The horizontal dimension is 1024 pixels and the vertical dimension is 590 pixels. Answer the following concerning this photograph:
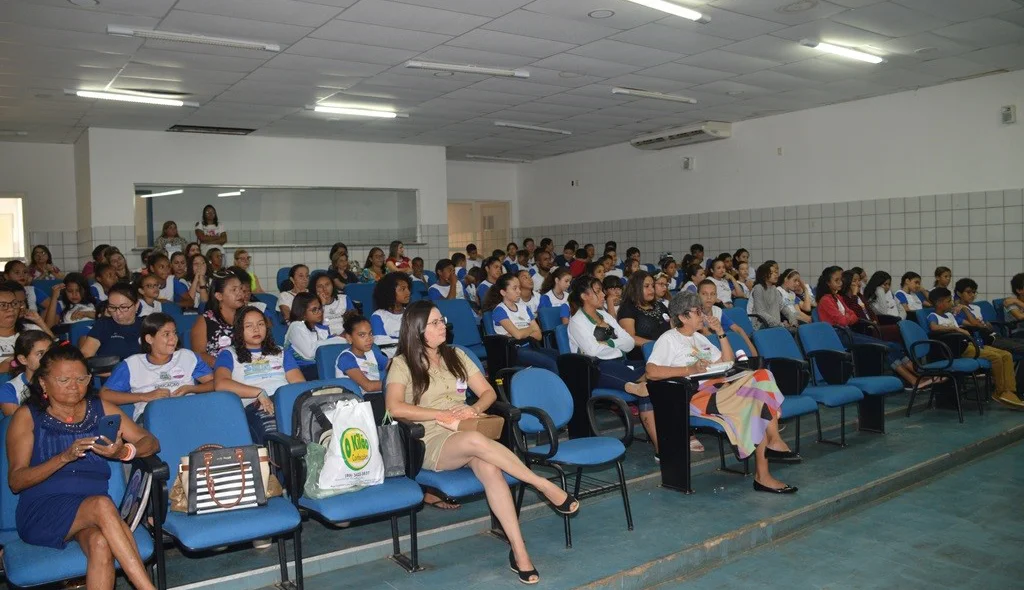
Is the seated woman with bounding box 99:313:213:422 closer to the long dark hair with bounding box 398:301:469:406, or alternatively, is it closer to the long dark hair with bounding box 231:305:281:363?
the long dark hair with bounding box 231:305:281:363

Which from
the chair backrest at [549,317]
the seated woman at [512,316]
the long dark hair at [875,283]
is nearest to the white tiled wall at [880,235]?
the long dark hair at [875,283]

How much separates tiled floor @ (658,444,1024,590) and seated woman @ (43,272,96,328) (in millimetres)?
5048

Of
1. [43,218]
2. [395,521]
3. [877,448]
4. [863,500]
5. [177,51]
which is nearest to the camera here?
[395,521]

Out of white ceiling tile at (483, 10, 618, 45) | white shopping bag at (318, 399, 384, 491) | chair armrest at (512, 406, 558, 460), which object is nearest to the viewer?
white shopping bag at (318, 399, 384, 491)

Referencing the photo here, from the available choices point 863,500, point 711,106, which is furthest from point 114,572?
point 711,106

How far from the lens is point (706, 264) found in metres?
10.6

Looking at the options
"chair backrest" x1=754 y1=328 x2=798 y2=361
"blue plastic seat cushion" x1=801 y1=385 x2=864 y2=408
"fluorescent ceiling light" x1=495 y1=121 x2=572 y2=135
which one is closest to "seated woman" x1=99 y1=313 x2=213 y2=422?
"chair backrest" x1=754 y1=328 x2=798 y2=361

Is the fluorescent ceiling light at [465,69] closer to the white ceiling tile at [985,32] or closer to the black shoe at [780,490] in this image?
the white ceiling tile at [985,32]

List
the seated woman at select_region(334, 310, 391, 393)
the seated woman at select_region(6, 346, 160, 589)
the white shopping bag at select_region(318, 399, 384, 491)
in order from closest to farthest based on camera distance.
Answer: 1. the seated woman at select_region(6, 346, 160, 589)
2. the white shopping bag at select_region(318, 399, 384, 491)
3. the seated woman at select_region(334, 310, 391, 393)

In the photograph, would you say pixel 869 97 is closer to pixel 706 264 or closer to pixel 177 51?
pixel 706 264

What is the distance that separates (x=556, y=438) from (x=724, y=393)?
52.2 inches

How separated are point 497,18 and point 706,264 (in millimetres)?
5623

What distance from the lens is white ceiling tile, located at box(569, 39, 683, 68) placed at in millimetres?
6802

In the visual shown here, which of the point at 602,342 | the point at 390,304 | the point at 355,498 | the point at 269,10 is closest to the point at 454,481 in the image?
the point at 355,498
